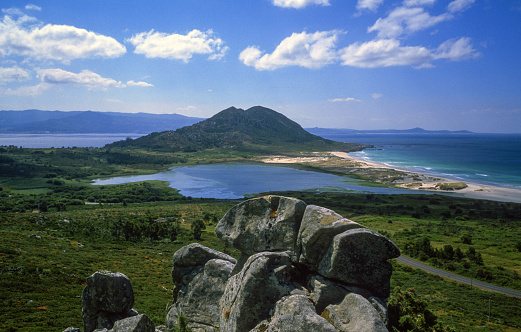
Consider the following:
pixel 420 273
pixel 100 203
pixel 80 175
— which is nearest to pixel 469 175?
pixel 420 273

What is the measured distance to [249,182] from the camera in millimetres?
156250

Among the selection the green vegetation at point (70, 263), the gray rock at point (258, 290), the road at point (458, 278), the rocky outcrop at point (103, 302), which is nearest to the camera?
the gray rock at point (258, 290)

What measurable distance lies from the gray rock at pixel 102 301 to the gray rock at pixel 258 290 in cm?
645

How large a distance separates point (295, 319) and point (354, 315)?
6.22 ft

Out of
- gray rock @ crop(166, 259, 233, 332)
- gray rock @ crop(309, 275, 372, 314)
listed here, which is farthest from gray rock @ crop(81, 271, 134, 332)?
gray rock @ crop(309, 275, 372, 314)

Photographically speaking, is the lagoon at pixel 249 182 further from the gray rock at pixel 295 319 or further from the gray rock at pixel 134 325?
the gray rock at pixel 295 319

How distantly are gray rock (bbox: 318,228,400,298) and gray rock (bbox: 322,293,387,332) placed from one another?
3.31 feet

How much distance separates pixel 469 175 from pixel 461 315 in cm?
16200

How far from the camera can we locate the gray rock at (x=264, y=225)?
13.3m

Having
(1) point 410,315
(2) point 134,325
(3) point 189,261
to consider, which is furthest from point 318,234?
(1) point 410,315

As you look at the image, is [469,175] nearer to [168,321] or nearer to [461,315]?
[461,315]

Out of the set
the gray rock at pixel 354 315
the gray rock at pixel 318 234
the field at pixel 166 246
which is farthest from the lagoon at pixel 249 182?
the gray rock at pixel 354 315

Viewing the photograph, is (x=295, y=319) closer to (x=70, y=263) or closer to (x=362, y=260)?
(x=362, y=260)

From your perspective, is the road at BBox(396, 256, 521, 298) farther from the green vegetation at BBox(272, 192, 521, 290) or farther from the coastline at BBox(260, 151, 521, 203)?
the coastline at BBox(260, 151, 521, 203)
